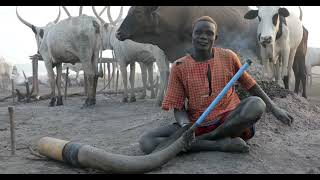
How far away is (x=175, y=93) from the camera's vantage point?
3.67 meters

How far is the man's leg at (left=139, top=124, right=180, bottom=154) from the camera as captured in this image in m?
3.62

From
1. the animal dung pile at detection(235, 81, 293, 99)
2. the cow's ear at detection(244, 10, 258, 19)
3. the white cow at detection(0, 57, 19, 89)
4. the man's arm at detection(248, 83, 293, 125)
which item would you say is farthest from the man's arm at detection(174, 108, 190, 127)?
the white cow at detection(0, 57, 19, 89)

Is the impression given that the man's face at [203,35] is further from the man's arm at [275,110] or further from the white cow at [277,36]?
the white cow at [277,36]

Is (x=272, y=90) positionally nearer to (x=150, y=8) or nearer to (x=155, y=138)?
(x=155, y=138)

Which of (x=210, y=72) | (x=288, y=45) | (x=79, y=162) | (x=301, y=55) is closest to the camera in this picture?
(x=79, y=162)

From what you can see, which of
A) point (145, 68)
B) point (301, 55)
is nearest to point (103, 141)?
point (301, 55)

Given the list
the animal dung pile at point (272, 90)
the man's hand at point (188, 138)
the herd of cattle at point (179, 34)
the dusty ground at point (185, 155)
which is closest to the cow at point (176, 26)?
the herd of cattle at point (179, 34)

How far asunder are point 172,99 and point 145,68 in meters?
7.53

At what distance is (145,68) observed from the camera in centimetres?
1114

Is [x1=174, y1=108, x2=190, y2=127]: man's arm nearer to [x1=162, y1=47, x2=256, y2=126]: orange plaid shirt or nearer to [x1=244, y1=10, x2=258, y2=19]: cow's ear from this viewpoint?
[x1=162, y1=47, x2=256, y2=126]: orange plaid shirt

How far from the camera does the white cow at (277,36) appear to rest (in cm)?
662

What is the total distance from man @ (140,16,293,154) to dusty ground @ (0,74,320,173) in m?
0.13

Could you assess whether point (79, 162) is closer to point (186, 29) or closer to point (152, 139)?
point (152, 139)

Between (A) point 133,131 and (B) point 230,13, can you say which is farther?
(B) point 230,13
